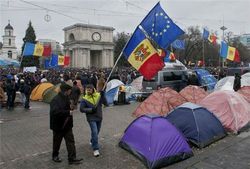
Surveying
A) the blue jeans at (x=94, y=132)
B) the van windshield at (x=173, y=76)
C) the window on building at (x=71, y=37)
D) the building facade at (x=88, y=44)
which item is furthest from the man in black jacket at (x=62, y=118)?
the window on building at (x=71, y=37)

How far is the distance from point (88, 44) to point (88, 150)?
62.9 meters

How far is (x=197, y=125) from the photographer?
30.6 feet

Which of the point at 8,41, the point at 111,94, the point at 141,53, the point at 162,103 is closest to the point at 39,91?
the point at 111,94

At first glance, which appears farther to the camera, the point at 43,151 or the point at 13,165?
the point at 43,151

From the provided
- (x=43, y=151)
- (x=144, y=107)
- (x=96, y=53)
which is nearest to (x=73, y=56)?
(x=96, y=53)

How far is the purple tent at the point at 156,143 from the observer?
7.68 meters

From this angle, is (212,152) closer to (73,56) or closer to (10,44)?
(73,56)

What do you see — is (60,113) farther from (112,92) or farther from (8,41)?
(8,41)

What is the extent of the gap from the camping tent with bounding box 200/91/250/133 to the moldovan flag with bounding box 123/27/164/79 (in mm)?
2594

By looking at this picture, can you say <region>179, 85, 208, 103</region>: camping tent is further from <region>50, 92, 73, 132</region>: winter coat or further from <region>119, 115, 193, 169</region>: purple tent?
<region>50, 92, 73, 132</region>: winter coat

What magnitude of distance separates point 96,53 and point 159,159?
6978 cm

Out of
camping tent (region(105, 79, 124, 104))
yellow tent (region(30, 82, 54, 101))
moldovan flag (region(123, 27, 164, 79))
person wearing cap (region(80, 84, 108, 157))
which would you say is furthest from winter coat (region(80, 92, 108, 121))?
yellow tent (region(30, 82, 54, 101))

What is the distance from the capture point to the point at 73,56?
71.8 meters

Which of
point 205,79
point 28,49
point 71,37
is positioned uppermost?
point 71,37
